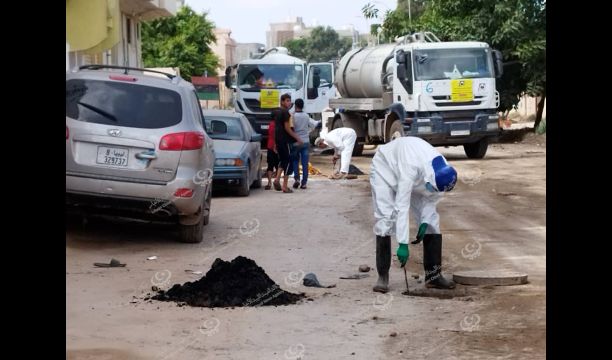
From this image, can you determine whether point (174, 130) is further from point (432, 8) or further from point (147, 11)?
point (432, 8)

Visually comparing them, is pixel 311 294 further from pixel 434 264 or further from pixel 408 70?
pixel 408 70

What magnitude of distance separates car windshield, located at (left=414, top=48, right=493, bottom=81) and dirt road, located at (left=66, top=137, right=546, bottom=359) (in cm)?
997

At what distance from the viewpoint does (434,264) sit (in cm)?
1063

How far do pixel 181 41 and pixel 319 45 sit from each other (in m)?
65.7

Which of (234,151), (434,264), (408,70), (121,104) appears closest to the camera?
(434,264)

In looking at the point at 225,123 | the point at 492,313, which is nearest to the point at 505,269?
the point at 492,313

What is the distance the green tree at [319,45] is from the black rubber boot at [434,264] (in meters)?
117

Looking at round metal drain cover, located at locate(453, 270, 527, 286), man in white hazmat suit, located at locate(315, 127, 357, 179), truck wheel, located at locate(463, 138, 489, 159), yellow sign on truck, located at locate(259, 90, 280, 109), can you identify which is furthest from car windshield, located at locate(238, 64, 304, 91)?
round metal drain cover, located at locate(453, 270, 527, 286)

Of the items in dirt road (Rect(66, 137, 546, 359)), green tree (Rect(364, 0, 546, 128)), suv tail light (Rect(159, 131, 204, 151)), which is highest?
green tree (Rect(364, 0, 546, 128))

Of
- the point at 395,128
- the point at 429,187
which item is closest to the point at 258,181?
the point at 395,128

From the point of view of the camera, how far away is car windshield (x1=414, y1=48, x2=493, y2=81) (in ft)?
93.8

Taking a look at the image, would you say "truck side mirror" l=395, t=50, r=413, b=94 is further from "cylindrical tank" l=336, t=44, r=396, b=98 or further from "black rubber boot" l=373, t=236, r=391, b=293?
"black rubber boot" l=373, t=236, r=391, b=293

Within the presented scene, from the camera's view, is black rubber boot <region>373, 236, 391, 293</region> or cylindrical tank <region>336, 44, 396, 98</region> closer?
black rubber boot <region>373, 236, 391, 293</region>
